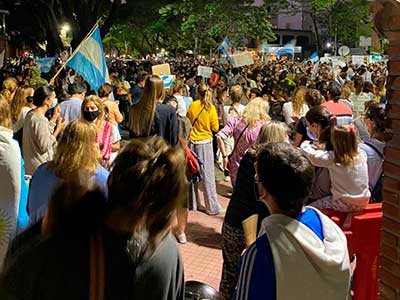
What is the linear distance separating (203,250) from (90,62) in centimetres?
370

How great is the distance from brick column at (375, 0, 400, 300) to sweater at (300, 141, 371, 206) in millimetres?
1446

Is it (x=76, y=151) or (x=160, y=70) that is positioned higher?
(x=76, y=151)

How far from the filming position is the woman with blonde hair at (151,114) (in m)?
5.96

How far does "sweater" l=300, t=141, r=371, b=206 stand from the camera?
468 cm

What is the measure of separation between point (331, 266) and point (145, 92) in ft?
12.5

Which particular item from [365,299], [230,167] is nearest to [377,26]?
[365,299]

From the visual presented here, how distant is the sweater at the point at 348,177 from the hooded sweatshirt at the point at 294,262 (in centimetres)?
208

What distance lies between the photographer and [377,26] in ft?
10.3

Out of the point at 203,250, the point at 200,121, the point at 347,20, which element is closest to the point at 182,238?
the point at 203,250

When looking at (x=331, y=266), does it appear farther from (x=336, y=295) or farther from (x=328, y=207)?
(x=328, y=207)

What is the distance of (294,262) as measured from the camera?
8.25 ft

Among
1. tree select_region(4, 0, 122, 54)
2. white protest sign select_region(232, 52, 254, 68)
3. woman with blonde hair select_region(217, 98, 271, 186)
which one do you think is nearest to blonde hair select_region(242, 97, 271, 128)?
woman with blonde hair select_region(217, 98, 271, 186)

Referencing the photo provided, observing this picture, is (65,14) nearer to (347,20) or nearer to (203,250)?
(203,250)

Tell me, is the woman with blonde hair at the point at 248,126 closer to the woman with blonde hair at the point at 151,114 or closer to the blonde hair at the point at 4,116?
the woman with blonde hair at the point at 151,114
